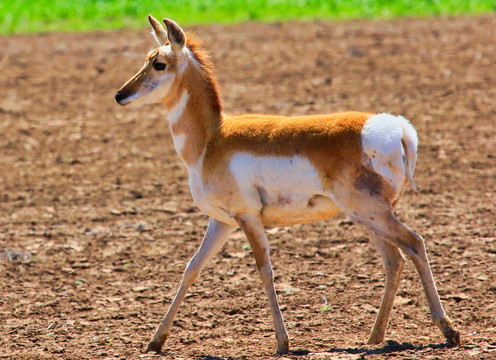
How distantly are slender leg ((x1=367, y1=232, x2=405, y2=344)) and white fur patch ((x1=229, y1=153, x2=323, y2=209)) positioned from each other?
0.69m

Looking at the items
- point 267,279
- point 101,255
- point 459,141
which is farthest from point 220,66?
point 267,279

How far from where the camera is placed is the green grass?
1908cm

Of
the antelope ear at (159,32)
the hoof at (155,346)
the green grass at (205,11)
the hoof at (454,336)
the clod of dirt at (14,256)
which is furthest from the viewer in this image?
the green grass at (205,11)

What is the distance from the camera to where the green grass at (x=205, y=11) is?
62.6 feet

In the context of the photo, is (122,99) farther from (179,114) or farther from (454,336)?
(454,336)

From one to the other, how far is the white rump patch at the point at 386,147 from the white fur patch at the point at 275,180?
436mm

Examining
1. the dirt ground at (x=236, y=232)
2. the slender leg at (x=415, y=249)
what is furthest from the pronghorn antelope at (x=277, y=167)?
the dirt ground at (x=236, y=232)

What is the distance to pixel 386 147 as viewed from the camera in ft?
18.3

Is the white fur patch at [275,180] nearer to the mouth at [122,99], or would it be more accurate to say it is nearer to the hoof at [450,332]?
the mouth at [122,99]

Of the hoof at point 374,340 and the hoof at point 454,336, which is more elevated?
the hoof at point 454,336

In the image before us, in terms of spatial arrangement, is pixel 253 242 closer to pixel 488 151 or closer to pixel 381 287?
pixel 381 287

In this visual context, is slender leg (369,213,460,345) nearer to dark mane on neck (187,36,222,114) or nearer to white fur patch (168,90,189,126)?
dark mane on neck (187,36,222,114)

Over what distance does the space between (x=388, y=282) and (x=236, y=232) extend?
292cm

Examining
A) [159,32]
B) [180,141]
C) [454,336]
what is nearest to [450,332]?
[454,336]
